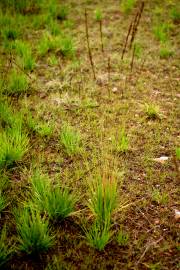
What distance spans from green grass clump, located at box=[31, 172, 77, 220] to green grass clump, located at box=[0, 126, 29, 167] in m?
0.46

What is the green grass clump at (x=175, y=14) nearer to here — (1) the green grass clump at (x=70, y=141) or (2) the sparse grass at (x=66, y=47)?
(2) the sparse grass at (x=66, y=47)

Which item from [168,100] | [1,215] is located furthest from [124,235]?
[168,100]

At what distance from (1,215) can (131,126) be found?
59.1 inches

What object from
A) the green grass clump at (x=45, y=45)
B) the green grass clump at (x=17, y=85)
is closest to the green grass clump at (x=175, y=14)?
the green grass clump at (x=45, y=45)

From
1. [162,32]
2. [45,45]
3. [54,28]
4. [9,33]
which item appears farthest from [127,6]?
[9,33]

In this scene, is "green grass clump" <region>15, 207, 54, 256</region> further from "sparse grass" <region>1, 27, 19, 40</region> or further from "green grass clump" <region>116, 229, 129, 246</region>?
"sparse grass" <region>1, 27, 19, 40</region>

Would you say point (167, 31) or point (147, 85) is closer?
point (147, 85)

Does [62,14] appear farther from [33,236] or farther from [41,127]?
[33,236]

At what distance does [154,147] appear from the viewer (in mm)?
3018

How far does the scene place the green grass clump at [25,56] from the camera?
4086 millimetres

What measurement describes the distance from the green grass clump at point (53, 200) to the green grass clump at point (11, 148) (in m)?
0.46

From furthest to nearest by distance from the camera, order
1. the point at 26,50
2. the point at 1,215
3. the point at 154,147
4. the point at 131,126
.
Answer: the point at 26,50
the point at 131,126
the point at 154,147
the point at 1,215

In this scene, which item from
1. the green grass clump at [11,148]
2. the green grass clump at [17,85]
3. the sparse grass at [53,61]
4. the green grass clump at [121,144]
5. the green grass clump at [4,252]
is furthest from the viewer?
the sparse grass at [53,61]

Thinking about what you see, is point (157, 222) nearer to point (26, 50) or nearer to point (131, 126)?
point (131, 126)
